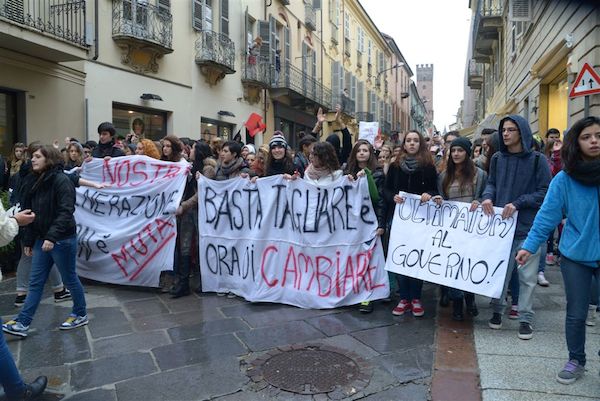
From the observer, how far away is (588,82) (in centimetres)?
716

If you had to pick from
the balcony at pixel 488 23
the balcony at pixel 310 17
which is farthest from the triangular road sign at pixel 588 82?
the balcony at pixel 310 17

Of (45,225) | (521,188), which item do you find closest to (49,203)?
(45,225)

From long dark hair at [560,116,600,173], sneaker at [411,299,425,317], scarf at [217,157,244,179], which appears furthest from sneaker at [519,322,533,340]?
scarf at [217,157,244,179]

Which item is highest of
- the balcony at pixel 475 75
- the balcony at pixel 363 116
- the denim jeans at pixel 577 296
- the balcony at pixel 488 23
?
the balcony at pixel 475 75

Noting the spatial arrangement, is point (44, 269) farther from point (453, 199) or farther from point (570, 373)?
point (570, 373)

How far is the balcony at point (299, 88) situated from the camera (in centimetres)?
1955

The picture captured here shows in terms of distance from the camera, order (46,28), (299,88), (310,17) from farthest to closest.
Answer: (310,17), (299,88), (46,28)

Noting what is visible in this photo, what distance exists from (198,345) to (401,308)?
1928mm

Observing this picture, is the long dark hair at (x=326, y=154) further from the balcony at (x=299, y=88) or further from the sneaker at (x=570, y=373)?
the balcony at (x=299, y=88)

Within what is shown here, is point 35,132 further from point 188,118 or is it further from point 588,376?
point 588,376

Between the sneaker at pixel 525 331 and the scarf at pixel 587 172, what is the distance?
1473 millimetres

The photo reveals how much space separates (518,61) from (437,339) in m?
13.9

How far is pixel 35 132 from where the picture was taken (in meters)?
10.2

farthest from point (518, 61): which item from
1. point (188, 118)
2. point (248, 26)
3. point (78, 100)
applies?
point (78, 100)
